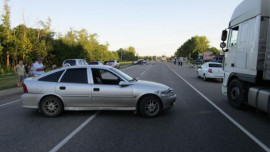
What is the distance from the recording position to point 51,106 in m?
6.38

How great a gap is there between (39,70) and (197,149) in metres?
8.53

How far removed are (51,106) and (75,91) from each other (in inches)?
34.6

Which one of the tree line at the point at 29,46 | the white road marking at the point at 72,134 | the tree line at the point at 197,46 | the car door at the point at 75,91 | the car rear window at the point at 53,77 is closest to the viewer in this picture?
the white road marking at the point at 72,134

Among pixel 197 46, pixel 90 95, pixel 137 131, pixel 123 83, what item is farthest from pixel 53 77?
pixel 197 46

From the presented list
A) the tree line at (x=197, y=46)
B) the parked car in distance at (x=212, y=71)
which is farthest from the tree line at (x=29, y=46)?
the tree line at (x=197, y=46)

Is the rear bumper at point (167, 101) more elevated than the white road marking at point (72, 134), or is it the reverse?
the rear bumper at point (167, 101)

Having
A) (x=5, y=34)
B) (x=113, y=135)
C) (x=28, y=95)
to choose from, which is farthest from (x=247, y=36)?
(x=5, y=34)

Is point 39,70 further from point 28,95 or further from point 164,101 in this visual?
point 164,101

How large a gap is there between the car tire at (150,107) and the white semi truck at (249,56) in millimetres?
2842

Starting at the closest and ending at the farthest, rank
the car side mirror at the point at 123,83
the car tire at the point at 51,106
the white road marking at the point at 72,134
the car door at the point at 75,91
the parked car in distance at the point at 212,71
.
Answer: the white road marking at the point at 72,134 → the car side mirror at the point at 123,83 → the car door at the point at 75,91 → the car tire at the point at 51,106 → the parked car in distance at the point at 212,71

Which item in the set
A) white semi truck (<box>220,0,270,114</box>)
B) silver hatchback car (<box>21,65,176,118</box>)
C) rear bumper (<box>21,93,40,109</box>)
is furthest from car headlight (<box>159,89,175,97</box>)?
rear bumper (<box>21,93,40,109</box>)

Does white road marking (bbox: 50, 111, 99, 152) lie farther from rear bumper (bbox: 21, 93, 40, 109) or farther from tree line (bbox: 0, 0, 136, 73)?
tree line (bbox: 0, 0, 136, 73)

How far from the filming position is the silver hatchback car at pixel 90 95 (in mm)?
6184

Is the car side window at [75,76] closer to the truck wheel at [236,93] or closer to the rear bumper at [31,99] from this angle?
the rear bumper at [31,99]
